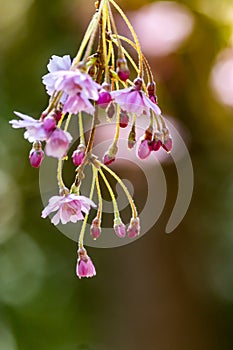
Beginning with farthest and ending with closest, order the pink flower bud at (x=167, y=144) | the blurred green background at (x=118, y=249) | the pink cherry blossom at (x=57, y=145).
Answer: the blurred green background at (x=118, y=249) < the pink flower bud at (x=167, y=144) < the pink cherry blossom at (x=57, y=145)

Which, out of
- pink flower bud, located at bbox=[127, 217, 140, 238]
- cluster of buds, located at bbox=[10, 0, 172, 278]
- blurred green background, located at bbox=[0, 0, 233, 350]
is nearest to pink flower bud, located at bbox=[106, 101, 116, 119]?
cluster of buds, located at bbox=[10, 0, 172, 278]

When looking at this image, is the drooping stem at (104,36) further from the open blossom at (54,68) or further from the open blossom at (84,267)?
the open blossom at (84,267)

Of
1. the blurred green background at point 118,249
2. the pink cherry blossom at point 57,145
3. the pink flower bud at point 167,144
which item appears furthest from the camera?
the blurred green background at point 118,249

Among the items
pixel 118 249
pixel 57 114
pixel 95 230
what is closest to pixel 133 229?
pixel 95 230

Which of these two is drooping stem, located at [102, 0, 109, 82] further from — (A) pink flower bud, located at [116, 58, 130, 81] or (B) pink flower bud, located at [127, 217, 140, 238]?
(B) pink flower bud, located at [127, 217, 140, 238]

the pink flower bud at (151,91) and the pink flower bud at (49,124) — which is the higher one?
the pink flower bud at (151,91)

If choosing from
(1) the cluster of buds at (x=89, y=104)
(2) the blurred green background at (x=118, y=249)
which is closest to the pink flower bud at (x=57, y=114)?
(1) the cluster of buds at (x=89, y=104)

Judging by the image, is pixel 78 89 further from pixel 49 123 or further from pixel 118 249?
pixel 118 249

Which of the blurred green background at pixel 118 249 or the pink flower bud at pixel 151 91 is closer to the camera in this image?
the pink flower bud at pixel 151 91

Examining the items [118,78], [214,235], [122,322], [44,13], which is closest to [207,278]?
[214,235]
